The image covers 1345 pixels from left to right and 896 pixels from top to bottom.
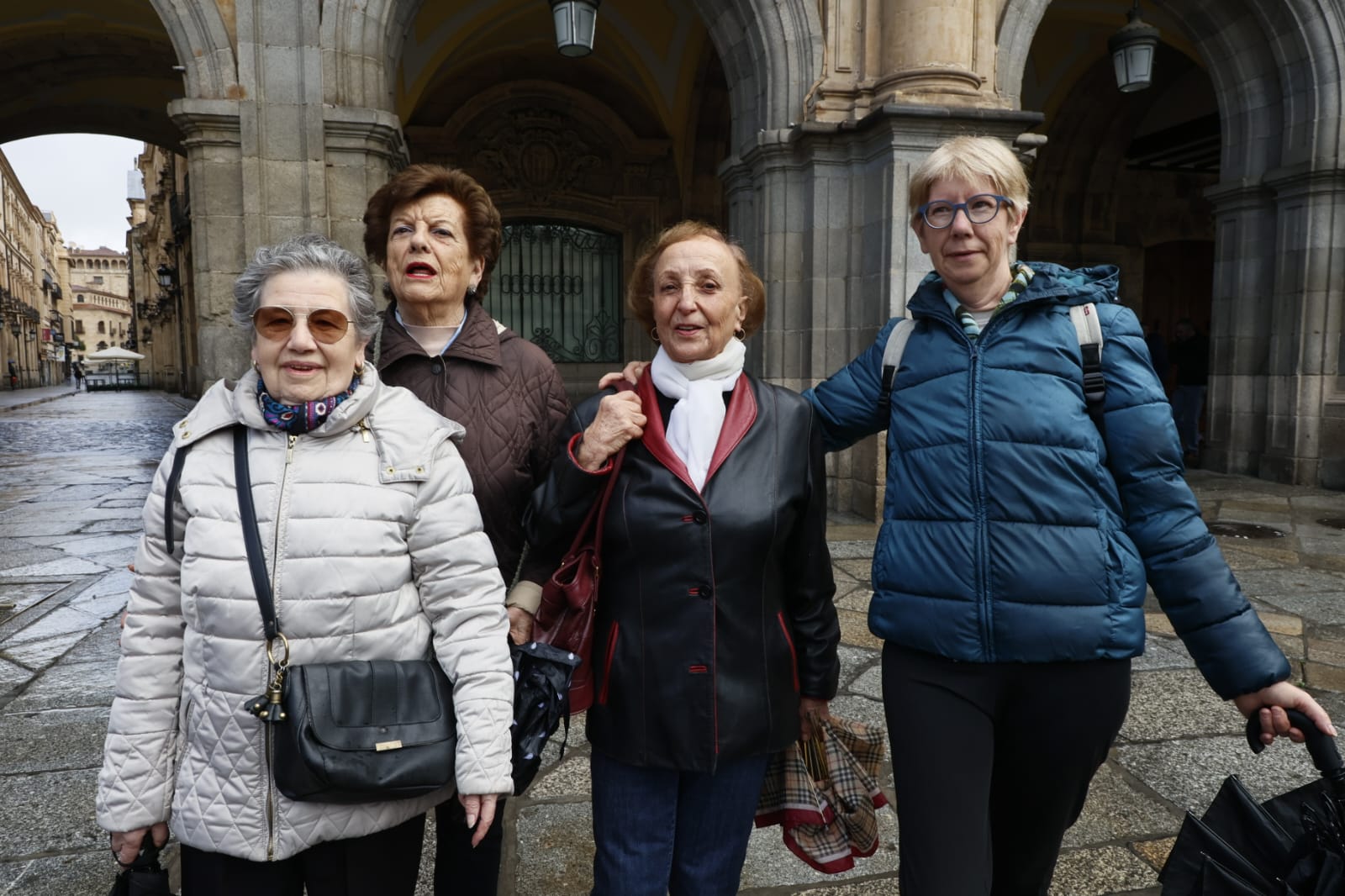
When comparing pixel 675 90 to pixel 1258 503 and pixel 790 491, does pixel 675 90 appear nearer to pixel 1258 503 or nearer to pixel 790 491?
pixel 1258 503

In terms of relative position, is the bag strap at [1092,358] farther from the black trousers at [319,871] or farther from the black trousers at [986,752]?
the black trousers at [319,871]

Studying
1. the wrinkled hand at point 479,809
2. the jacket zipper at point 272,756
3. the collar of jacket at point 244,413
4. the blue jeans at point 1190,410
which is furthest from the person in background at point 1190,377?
the jacket zipper at point 272,756

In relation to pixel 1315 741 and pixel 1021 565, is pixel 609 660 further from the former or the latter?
pixel 1315 741

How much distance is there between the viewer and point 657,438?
1.60 m

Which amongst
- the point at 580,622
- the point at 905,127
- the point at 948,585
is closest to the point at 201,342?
the point at 905,127

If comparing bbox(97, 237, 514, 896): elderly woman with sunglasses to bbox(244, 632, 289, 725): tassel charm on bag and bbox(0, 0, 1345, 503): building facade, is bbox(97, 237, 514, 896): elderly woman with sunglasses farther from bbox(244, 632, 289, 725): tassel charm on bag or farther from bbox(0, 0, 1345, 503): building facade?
bbox(0, 0, 1345, 503): building facade

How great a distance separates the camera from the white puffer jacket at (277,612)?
4.67 feet

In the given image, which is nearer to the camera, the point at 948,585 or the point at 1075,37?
the point at 948,585

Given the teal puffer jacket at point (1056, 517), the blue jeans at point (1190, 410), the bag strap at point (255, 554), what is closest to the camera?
the bag strap at point (255, 554)

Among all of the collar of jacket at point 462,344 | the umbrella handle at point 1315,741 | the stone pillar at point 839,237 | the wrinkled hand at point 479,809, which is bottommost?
the wrinkled hand at point 479,809

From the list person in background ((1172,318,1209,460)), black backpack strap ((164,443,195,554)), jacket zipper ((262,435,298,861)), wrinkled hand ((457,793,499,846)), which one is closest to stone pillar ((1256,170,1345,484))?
person in background ((1172,318,1209,460))

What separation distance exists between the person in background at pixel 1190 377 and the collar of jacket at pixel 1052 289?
10373mm

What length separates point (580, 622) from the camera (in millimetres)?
1626

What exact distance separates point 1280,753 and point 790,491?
94.6 inches
